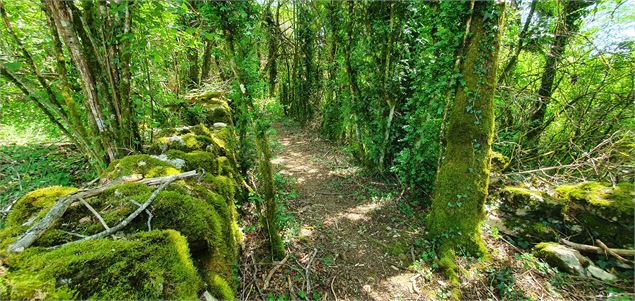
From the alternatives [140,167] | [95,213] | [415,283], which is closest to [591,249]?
[415,283]

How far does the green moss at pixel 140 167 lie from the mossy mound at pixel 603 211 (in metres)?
6.22

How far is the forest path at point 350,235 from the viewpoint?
3576 millimetres

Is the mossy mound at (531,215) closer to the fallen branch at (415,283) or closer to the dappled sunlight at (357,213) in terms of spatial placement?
the fallen branch at (415,283)

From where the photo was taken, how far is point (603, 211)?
155 inches

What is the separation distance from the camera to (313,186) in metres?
6.63

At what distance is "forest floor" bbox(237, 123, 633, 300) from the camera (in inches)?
134

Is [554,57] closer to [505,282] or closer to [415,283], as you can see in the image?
[505,282]

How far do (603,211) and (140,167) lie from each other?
6644 millimetres

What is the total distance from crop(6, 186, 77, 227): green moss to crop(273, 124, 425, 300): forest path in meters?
2.60

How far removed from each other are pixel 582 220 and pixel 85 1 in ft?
25.8

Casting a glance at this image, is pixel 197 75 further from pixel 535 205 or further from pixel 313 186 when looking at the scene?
pixel 535 205

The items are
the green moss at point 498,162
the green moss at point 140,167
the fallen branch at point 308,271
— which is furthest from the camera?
the green moss at point 498,162

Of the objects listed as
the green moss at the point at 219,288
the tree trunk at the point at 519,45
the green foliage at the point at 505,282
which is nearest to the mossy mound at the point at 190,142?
the green moss at the point at 219,288

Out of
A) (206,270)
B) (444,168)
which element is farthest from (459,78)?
(206,270)
